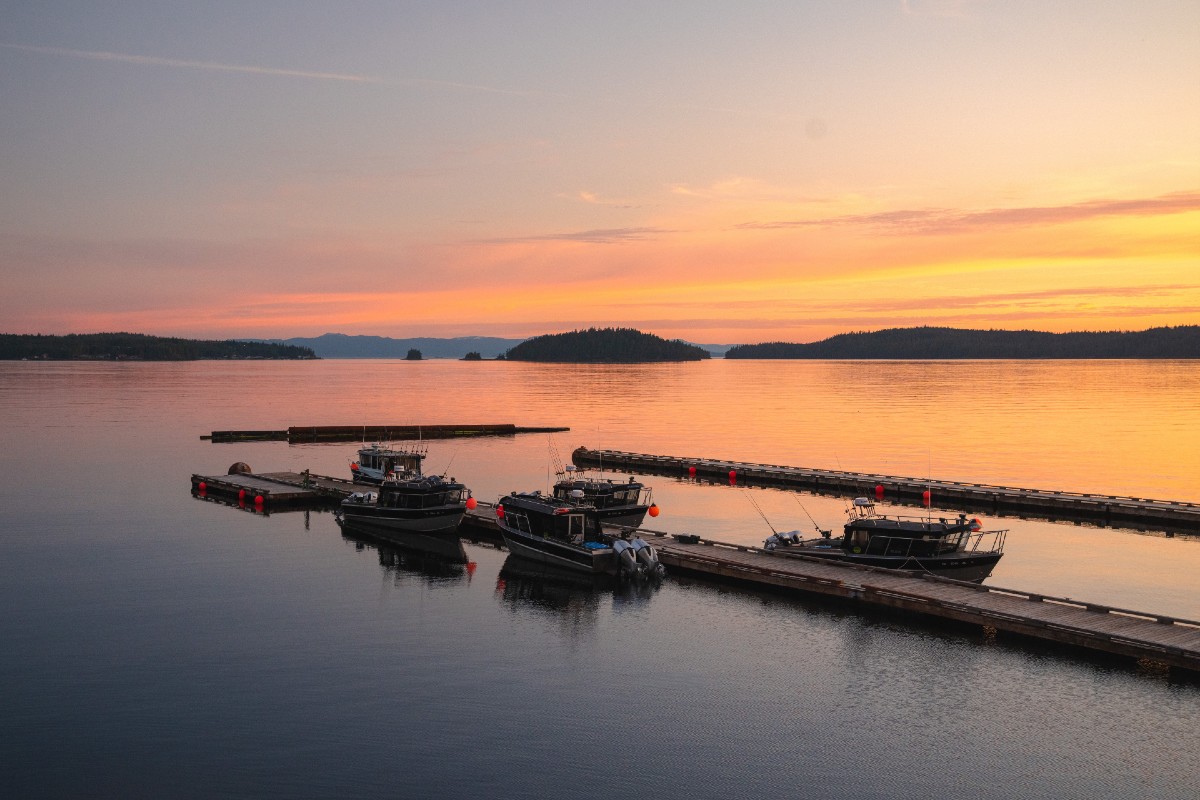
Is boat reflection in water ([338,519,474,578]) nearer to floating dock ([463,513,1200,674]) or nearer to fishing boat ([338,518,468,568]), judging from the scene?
fishing boat ([338,518,468,568])

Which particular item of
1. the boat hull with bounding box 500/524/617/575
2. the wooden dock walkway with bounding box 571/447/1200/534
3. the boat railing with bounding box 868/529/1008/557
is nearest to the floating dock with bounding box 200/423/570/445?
the wooden dock walkway with bounding box 571/447/1200/534

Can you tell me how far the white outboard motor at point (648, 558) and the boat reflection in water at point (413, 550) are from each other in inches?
357

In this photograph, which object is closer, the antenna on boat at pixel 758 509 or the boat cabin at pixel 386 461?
the antenna on boat at pixel 758 509

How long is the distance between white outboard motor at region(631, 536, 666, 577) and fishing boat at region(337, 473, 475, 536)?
49.9 feet

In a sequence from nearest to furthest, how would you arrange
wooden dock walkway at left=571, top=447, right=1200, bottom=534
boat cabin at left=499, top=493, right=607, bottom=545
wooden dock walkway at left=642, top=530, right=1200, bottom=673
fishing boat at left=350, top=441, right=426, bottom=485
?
wooden dock walkway at left=642, top=530, right=1200, bottom=673 → boat cabin at left=499, top=493, right=607, bottom=545 → wooden dock walkway at left=571, top=447, right=1200, bottom=534 → fishing boat at left=350, top=441, right=426, bottom=485

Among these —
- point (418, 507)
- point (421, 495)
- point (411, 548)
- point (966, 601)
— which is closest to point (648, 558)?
point (966, 601)

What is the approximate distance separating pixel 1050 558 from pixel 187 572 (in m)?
44.4

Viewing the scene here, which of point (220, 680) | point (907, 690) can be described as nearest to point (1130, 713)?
point (907, 690)

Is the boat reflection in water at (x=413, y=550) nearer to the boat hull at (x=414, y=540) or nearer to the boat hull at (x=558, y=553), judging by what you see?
the boat hull at (x=414, y=540)

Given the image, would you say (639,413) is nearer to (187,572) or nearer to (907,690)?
(187,572)

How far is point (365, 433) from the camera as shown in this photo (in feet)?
409

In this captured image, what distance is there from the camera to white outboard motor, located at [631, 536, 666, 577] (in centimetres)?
4694

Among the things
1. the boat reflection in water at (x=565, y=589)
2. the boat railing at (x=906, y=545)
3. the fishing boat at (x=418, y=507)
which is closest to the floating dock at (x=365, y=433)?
the fishing boat at (x=418, y=507)

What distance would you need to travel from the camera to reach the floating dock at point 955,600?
33.5 meters
